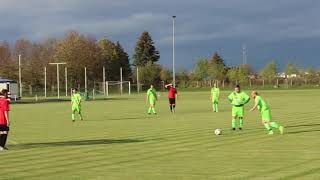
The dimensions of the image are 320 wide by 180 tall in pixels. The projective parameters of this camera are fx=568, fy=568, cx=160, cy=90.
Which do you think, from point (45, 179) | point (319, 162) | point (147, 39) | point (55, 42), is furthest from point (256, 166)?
point (147, 39)

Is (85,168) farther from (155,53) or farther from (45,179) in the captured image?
(155,53)

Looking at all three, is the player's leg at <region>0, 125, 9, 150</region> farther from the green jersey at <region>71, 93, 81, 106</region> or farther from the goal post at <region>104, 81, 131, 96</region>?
the goal post at <region>104, 81, 131, 96</region>

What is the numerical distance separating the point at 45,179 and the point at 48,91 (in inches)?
3909

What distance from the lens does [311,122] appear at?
79.5 ft

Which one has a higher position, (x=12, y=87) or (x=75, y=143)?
(x=12, y=87)

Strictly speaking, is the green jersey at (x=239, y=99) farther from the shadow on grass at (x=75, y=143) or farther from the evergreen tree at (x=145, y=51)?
the evergreen tree at (x=145, y=51)

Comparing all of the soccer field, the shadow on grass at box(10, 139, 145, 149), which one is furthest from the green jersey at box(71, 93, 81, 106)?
the shadow on grass at box(10, 139, 145, 149)

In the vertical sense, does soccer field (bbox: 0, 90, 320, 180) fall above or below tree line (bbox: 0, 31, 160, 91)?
below

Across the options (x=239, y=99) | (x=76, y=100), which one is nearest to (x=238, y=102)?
(x=239, y=99)

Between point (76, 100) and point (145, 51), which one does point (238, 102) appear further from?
point (145, 51)

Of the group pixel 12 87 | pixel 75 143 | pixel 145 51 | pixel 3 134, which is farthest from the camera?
pixel 145 51

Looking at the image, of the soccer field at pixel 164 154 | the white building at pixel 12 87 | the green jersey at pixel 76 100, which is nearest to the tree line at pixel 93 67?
the white building at pixel 12 87

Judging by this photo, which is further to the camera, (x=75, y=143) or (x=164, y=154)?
(x=75, y=143)

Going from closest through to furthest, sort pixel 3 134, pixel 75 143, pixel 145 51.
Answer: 1. pixel 3 134
2. pixel 75 143
3. pixel 145 51
